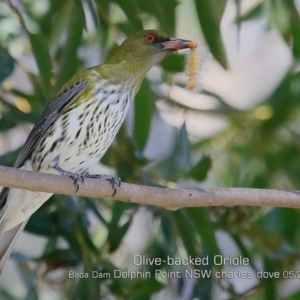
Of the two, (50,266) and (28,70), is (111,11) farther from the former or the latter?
(50,266)

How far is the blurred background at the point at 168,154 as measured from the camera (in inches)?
113

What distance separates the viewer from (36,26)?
127 inches

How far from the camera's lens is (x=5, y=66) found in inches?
115

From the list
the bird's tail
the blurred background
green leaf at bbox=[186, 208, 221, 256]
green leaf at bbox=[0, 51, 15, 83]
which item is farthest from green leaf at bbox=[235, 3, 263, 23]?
the bird's tail

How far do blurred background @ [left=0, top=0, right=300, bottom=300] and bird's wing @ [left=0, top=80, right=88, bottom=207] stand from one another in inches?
4.0

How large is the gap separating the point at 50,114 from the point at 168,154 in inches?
28.1

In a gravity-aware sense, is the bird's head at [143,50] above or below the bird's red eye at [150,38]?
below

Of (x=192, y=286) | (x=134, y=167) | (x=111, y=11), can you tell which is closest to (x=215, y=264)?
(x=192, y=286)

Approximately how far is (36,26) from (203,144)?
83cm

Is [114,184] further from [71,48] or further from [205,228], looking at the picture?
[71,48]

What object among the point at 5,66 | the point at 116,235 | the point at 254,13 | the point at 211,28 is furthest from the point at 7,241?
the point at 254,13

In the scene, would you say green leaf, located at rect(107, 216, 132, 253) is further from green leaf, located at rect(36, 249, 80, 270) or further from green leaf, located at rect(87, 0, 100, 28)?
green leaf, located at rect(87, 0, 100, 28)

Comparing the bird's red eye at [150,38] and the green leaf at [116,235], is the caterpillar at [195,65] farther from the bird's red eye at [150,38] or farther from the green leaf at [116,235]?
the green leaf at [116,235]

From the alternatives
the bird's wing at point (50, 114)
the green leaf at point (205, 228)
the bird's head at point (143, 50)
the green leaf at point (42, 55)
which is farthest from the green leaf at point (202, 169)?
the green leaf at point (42, 55)
